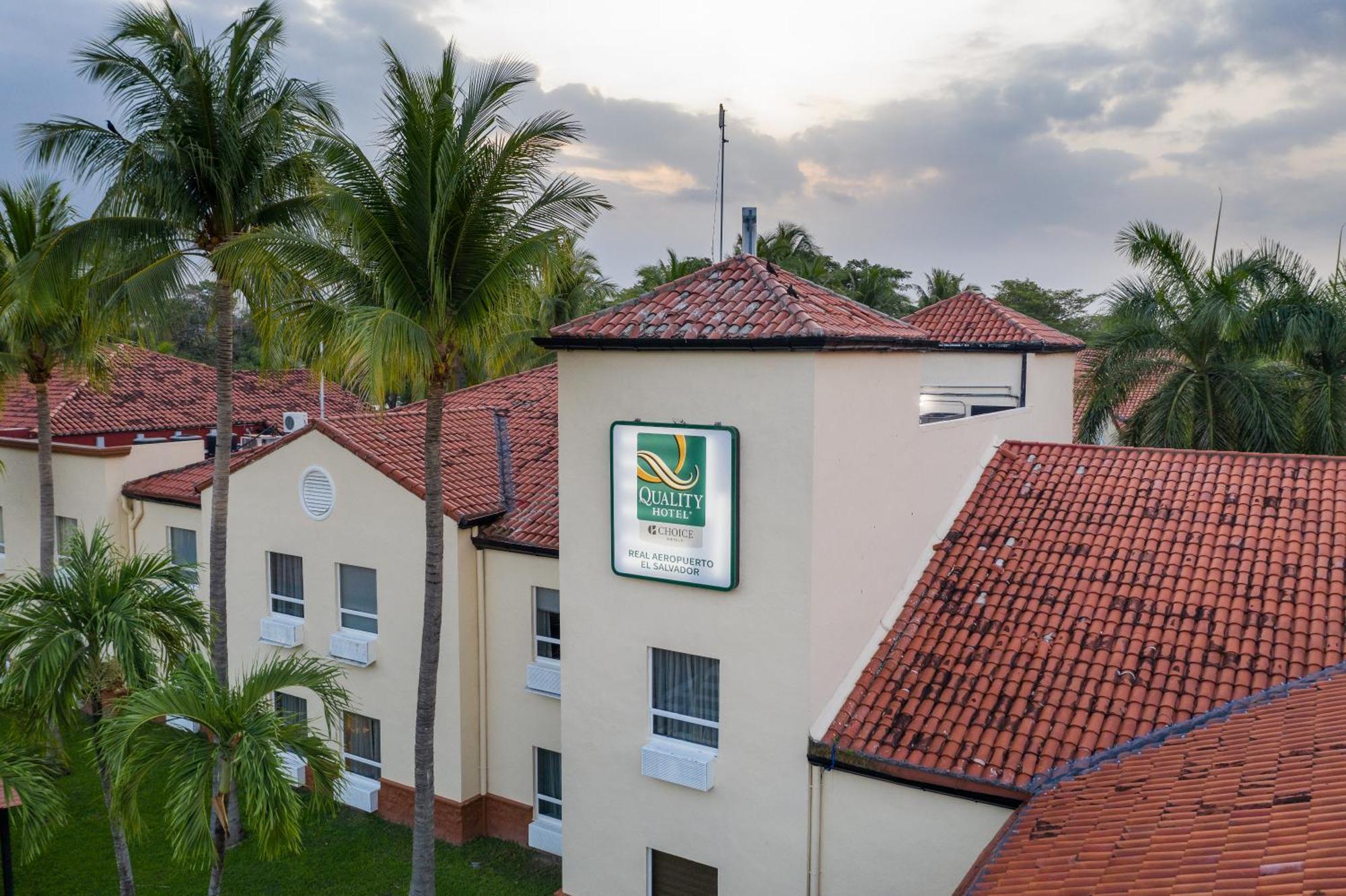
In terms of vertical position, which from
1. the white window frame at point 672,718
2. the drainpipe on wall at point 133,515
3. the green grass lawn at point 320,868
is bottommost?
the green grass lawn at point 320,868

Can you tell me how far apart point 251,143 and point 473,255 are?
17.8ft

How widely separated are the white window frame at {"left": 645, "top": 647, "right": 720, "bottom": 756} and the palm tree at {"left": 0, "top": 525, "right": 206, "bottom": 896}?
6203 millimetres

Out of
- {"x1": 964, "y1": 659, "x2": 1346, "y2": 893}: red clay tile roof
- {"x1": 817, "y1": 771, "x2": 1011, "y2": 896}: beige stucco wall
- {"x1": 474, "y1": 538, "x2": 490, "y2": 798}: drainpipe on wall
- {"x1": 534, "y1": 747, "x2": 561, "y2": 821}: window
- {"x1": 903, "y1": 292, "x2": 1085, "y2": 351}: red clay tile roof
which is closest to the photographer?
{"x1": 964, "y1": 659, "x2": 1346, "y2": 893}: red clay tile roof

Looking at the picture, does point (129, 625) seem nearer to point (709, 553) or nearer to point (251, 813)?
point (251, 813)

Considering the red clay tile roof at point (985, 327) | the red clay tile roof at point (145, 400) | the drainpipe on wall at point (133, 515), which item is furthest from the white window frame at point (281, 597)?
the red clay tile roof at point (985, 327)

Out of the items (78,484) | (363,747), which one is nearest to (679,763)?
(363,747)

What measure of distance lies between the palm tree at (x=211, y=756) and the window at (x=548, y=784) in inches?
270

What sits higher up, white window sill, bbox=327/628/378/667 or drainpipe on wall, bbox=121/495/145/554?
drainpipe on wall, bbox=121/495/145/554

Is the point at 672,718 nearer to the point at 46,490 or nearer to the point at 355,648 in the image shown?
the point at 355,648

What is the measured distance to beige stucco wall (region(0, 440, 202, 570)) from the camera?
2505 cm

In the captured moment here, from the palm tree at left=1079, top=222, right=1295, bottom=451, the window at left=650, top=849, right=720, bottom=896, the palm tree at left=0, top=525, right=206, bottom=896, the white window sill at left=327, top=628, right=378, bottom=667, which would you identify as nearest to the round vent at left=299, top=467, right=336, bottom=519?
the white window sill at left=327, top=628, right=378, bottom=667

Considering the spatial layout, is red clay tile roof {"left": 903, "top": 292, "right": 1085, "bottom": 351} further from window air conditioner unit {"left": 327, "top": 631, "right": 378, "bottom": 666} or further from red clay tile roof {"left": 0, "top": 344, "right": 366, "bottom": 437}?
red clay tile roof {"left": 0, "top": 344, "right": 366, "bottom": 437}

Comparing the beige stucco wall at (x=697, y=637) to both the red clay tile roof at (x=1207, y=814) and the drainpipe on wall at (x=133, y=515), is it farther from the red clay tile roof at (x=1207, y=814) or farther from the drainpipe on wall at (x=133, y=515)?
the drainpipe on wall at (x=133, y=515)

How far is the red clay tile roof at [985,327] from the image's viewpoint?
62.7ft
